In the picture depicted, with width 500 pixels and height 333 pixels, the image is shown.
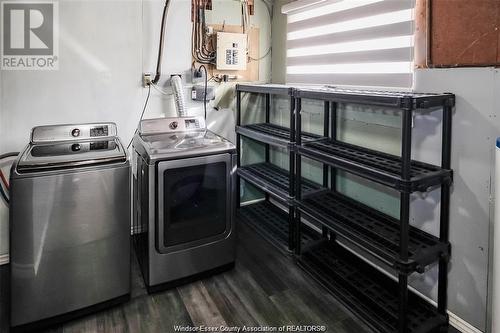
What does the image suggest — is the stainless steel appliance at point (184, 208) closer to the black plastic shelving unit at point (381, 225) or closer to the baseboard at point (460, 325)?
the black plastic shelving unit at point (381, 225)

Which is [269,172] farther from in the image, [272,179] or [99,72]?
[99,72]

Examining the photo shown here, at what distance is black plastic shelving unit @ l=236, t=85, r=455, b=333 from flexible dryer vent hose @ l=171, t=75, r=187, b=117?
59cm

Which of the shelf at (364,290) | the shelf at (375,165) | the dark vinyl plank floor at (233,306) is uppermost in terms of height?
the shelf at (375,165)

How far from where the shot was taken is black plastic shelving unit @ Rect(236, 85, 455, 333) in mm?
1828

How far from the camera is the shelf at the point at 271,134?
274 cm

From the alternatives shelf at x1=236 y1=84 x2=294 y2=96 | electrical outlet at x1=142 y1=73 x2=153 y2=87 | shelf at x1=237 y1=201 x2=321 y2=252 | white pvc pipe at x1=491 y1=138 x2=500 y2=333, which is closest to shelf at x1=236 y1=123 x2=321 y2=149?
shelf at x1=236 y1=84 x2=294 y2=96

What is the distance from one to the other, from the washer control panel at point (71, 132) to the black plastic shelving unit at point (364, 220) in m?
1.20

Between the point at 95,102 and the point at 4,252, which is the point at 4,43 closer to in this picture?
the point at 95,102

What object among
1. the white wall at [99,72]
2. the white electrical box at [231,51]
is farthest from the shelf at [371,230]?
the white wall at [99,72]

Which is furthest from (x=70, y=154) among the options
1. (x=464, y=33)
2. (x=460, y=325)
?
(x=460, y=325)

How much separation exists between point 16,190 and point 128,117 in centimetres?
128

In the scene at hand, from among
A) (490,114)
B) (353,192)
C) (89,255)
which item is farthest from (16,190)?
(490,114)

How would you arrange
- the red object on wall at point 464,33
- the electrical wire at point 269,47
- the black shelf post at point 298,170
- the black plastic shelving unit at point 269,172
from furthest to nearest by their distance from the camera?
the electrical wire at point 269,47, the black plastic shelving unit at point 269,172, the black shelf post at point 298,170, the red object on wall at point 464,33

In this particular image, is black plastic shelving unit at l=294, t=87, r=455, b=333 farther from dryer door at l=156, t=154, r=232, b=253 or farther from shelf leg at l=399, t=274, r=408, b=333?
dryer door at l=156, t=154, r=232, b=253
